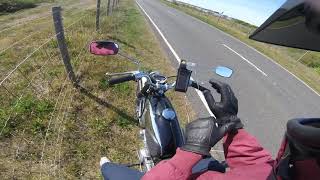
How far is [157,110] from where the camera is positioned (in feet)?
12.6

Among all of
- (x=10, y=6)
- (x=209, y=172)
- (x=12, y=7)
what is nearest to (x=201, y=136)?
(x=209, y=172)

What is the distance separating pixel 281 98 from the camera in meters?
11.9

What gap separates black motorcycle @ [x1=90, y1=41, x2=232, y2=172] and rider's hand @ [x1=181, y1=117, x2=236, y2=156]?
1.29 m

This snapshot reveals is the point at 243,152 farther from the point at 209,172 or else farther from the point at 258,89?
the point at 258,89

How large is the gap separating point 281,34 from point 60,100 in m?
5.06

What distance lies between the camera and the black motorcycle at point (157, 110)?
366cm

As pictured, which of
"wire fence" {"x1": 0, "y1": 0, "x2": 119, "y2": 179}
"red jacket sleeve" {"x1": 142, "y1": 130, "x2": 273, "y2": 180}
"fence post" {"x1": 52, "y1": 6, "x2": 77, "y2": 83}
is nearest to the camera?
"red jacket sleeve" {"x1": 142, "y1": 130, "x2": 273, "y2": 180}

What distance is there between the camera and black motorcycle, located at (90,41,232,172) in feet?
12.0

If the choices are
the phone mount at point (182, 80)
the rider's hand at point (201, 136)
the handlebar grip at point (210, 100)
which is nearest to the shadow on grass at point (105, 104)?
the phone mount at point (182, 80)

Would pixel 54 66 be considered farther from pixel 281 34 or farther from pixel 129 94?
pixel 281 34

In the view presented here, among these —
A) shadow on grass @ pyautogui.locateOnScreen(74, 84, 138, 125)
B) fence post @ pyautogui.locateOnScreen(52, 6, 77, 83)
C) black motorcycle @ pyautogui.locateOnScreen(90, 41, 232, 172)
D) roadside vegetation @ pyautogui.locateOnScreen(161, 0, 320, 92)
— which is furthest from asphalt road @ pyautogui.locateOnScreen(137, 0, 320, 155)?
black motorcycle @ pyautogui.locateOnScreen(90, 41, 232, 172)

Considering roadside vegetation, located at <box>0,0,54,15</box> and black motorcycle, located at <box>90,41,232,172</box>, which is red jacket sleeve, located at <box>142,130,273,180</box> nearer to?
black motorcycle, located at <box>90,41,232,172</box>

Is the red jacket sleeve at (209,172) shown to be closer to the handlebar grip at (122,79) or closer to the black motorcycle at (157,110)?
the black motorcycle at (157,110)

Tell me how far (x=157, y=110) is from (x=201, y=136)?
5.19 ft
